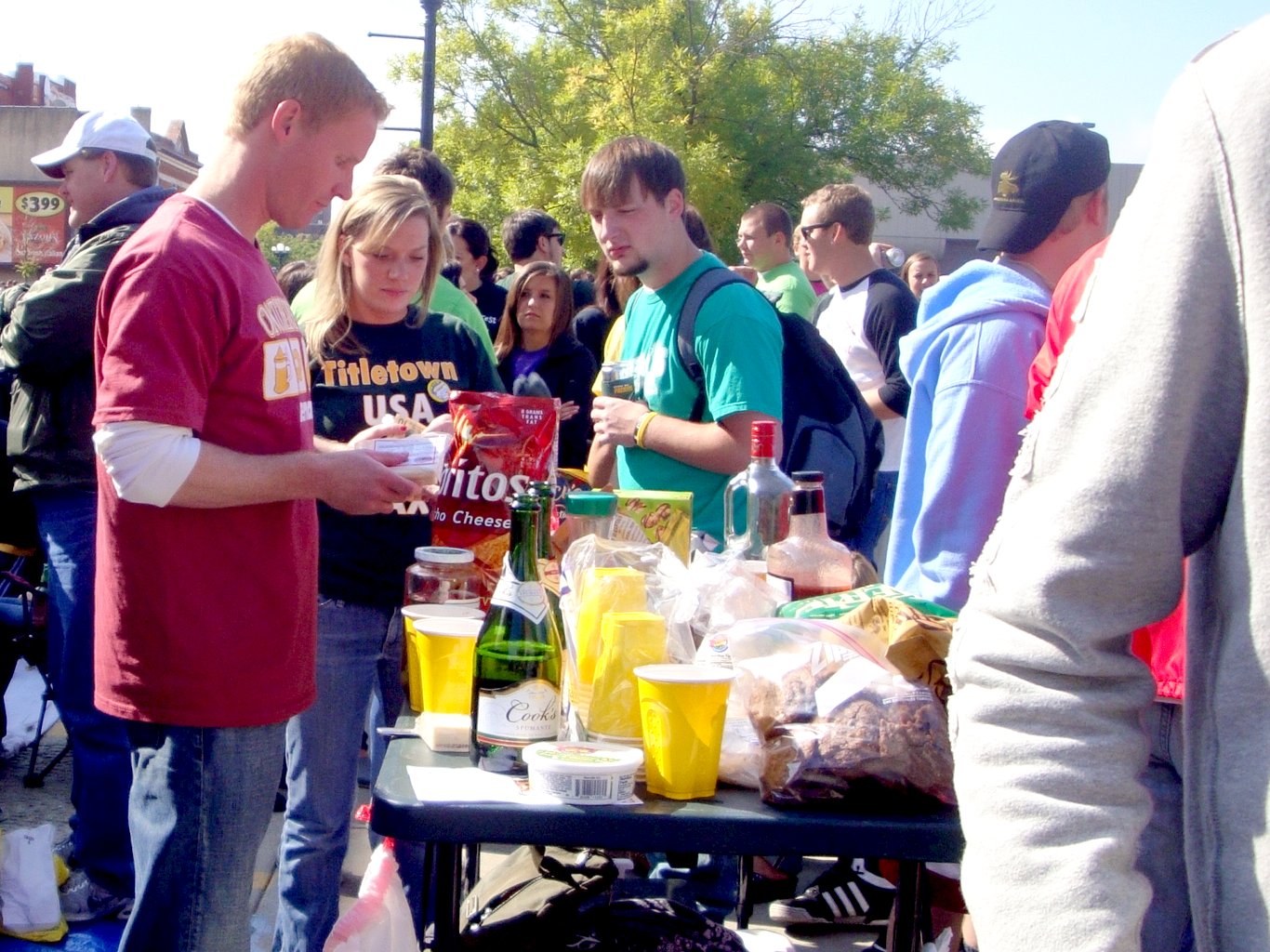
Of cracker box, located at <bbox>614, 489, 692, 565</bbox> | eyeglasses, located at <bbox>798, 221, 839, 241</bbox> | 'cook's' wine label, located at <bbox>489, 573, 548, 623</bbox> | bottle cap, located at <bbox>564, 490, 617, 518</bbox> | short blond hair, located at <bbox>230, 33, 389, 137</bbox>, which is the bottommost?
'cook's' wine label, located at <bbox>489, 573, 548, 623</bbox>

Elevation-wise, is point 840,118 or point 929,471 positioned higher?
point 840,118

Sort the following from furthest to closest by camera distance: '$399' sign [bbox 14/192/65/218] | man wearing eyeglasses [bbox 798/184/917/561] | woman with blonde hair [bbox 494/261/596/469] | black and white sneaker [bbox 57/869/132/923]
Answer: '$399' sign [bbox 14/192/65/218]
woman with blonde hair [bbox 494/261/596/469]
man wearing eyeglasses [bbox 798/184/917/561]
black and white sneaker [bbox 57/869/132/923]

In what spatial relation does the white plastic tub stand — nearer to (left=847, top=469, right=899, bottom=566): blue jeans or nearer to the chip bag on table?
the chip bag on table

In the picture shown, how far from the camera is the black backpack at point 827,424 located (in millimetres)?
3080

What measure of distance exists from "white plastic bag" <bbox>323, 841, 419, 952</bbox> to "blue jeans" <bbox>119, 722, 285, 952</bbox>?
323mm

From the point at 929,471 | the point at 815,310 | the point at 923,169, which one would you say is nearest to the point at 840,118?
the point at 923,169

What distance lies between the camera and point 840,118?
25.6 metres

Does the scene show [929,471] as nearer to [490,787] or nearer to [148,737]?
[490,787]

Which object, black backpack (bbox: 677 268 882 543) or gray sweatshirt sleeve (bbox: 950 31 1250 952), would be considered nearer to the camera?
gray sweatshirt sleeve (bbox: 950 31 1250 952)

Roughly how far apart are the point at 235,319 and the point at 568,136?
21.3 meters

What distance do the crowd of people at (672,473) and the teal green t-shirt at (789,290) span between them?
739 millimetres

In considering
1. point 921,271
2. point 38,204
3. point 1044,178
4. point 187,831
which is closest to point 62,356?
point 187,831

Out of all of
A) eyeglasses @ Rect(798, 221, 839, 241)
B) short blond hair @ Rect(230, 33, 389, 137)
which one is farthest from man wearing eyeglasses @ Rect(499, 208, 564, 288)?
short blond hair @ Rect(230, 33, 389, 137)

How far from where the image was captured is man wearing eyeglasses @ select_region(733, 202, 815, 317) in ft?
18.5
